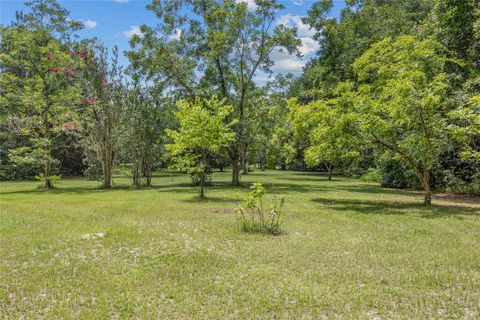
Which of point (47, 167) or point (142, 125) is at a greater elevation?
point (142, 125)

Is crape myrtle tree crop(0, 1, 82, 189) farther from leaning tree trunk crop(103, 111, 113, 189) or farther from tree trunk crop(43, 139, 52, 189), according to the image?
leaning tree trunk crop(103, 111, 113, 189)

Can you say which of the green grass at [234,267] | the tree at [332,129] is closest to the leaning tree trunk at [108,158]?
the green grass at [234,267]

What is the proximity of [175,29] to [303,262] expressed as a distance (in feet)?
63.9

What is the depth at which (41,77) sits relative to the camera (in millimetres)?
19188

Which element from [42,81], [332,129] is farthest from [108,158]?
[332,129]

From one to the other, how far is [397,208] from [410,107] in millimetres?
3713

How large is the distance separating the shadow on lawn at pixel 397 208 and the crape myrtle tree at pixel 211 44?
855cm

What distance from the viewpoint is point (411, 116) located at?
1144 cm

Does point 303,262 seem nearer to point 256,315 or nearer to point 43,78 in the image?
point 256,315

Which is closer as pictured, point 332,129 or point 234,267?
point 234,267

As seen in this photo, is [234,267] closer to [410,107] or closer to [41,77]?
[410,107]

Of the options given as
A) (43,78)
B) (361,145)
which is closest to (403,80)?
(361,145)

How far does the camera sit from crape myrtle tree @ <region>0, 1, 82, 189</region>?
18.4m

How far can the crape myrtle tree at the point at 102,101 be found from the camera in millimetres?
20359
